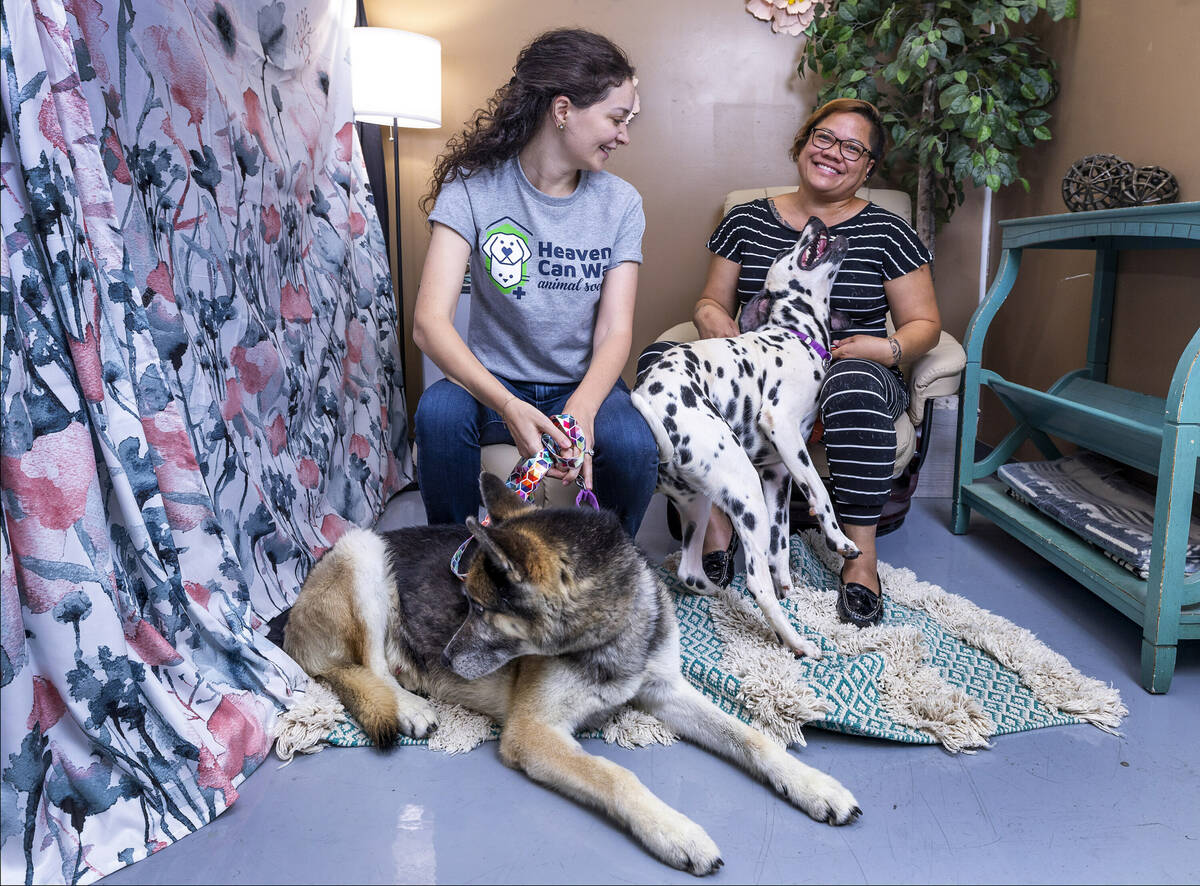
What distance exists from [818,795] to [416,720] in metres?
0.79

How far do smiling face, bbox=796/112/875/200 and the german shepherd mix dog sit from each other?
150 centimetres

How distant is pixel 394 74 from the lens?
329cm

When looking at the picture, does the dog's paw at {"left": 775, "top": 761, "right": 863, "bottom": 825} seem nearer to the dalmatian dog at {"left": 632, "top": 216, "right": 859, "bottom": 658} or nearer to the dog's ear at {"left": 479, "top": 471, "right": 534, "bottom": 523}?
the dalmatian dog at {"left": 632, "top": 216, "right": 859, "bottom": 658}

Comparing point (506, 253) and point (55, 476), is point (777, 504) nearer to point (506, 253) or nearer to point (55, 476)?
point (506, 253)

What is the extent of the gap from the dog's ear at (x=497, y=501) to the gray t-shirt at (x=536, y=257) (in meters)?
0.67

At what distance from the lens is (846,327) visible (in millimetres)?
2469

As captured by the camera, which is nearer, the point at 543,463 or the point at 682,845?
the point at 682,845

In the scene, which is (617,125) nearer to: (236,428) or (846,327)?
(846,327)

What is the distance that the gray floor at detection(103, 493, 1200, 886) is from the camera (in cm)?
125

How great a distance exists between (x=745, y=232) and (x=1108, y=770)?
1.79 m

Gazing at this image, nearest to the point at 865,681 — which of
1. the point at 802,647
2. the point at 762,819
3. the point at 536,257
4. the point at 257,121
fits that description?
the point at 802,647

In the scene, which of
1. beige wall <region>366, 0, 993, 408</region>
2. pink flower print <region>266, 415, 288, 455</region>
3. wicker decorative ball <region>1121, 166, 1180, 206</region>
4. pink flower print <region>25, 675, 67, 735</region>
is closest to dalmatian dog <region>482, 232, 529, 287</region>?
pink flower print <region>266, 415, 288, 455</region>

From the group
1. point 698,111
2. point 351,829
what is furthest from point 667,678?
point 698,111

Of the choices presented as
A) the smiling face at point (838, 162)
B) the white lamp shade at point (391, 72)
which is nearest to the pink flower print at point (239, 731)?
the smiling face at point (838, 162)
